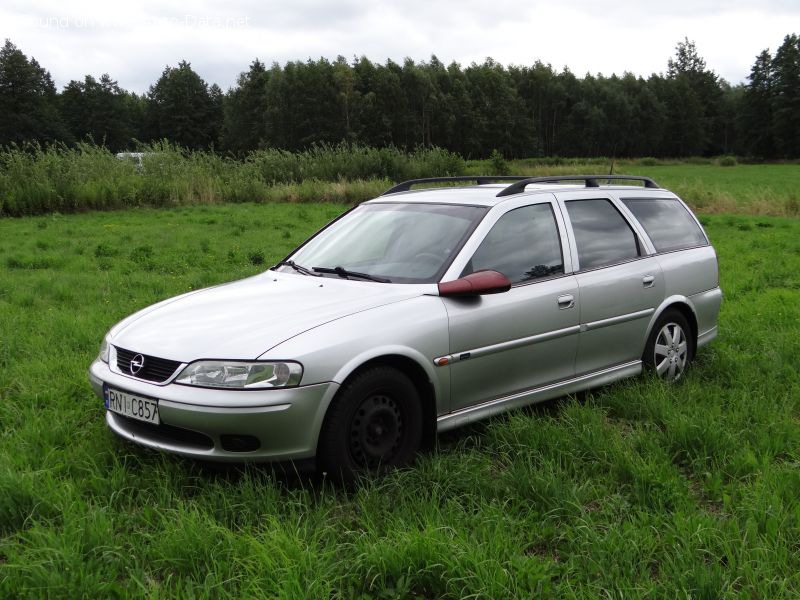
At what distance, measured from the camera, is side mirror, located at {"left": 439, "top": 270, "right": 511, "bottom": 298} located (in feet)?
13.3

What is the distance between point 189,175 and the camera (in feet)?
74.1

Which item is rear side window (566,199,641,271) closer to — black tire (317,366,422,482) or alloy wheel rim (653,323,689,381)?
alloy wheel rim (653,323,689,381)

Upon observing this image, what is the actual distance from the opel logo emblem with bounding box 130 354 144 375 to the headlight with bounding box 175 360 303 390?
419 millimetres

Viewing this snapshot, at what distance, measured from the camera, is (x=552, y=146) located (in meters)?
99.4

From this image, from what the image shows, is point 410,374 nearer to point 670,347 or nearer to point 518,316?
point 518,316

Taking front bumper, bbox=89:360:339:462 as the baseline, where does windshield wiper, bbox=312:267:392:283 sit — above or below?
above

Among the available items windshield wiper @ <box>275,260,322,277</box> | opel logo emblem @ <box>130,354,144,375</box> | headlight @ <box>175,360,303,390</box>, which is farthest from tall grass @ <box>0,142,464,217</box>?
headlight @ <box>175,360,303,390</box>

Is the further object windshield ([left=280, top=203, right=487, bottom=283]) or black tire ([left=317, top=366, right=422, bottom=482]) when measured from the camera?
windshield ([left=280, top=203, right=487, bottom=283])

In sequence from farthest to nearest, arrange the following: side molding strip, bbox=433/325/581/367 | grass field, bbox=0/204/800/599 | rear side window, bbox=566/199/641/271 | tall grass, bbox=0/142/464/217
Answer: tall grass, bbox=0/142/464/217 < rear side window, bbox=566/199/641/271 < side molding strip, bbox=433/325/581/367 < grass field, bbox=0/204/800/599

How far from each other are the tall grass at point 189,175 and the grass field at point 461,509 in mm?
15105

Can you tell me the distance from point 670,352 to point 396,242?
2.41 m

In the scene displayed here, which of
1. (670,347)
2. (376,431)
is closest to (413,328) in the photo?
(376,431)

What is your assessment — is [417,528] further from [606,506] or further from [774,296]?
[774,296]

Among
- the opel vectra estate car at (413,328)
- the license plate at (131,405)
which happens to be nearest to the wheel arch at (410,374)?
the opel vectra estate car at (413,328)
